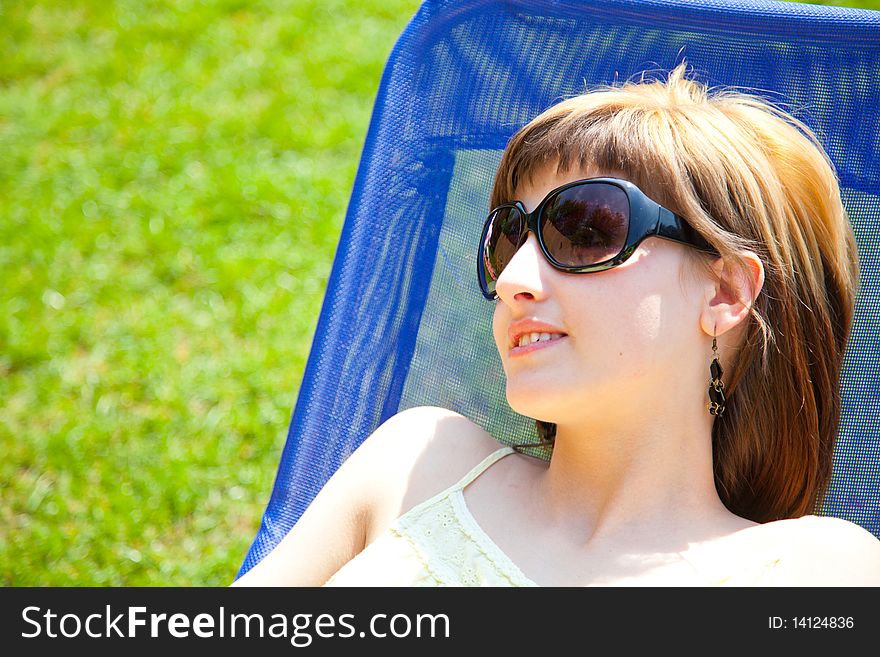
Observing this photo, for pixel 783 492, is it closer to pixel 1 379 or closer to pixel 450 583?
pixel 450 583

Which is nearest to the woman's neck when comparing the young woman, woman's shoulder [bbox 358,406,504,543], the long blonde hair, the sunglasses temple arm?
the young woman

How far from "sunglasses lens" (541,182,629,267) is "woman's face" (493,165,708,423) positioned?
0.03 metres

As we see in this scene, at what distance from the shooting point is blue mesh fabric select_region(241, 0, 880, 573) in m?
2.20

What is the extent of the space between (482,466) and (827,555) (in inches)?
28.0

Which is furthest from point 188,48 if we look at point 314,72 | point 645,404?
point 645,404

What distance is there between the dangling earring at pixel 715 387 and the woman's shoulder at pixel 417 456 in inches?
19.3

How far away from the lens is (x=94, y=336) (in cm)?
398

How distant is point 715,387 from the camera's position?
73.2 inches

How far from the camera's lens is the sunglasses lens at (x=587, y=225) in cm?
173

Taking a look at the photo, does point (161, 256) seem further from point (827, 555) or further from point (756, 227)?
point (827, 555)

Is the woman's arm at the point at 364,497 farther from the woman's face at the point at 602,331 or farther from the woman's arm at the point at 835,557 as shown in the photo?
the woman's arm at the point at 835,557

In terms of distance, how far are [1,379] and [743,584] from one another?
3.18 meters

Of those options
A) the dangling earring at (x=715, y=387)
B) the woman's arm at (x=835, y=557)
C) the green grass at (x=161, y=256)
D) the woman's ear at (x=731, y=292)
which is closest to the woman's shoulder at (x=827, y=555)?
the woman's arm at (x=835, y=557)
